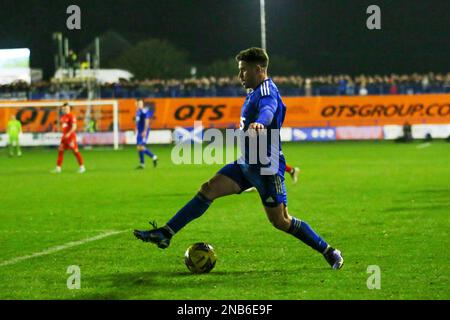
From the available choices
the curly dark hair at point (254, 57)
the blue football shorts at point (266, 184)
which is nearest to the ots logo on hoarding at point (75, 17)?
the curly dark hair at point (254, 57)

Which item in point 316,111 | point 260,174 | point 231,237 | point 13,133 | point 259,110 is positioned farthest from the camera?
point 316,111

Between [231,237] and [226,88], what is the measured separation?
3672cm

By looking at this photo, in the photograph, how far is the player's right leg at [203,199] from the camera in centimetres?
917

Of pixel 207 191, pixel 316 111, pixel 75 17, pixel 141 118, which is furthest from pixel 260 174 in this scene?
pixel 316 111

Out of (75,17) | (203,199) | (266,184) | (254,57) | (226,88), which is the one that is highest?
(75,17)

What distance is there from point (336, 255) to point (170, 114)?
37.1 m

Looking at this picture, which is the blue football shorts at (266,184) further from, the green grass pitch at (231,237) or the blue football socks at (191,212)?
the green grass pitch at (231,237)

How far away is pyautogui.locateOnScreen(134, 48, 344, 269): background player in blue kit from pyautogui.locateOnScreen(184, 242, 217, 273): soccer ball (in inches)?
11.2

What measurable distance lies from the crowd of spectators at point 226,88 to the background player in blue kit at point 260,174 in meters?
38.4

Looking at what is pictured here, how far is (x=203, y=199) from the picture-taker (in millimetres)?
9320

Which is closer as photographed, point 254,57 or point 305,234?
point 254,57

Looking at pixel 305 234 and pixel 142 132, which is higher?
pixel 142 132

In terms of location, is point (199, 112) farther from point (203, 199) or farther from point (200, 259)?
point (200, 259)

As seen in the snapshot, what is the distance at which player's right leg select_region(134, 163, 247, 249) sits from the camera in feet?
30.1
